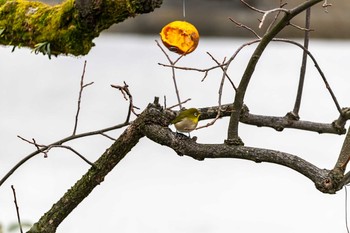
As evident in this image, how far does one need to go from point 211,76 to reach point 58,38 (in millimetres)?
1710

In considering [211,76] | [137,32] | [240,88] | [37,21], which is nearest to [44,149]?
[37,21]

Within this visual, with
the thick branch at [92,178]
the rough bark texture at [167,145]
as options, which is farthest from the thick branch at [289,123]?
the thick branch at [92,178]

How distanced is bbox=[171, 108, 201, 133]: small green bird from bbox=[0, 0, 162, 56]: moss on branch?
0.51 feet

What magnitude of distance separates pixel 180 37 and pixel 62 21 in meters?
0.20

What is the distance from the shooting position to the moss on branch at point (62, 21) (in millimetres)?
1001

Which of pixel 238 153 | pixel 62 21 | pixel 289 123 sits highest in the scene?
pixel 62 21

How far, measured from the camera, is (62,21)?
42.4 inches

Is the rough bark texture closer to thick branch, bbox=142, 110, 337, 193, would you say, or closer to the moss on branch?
thick branch, bbox=142, 110, 337, 193

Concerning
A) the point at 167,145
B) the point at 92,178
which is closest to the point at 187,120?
the point at 167,145

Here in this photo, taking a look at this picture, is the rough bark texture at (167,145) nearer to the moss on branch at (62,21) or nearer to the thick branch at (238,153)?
the thick branch at (238,153)

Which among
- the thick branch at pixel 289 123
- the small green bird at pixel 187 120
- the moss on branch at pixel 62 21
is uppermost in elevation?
the moss on branch at pixel 62 21

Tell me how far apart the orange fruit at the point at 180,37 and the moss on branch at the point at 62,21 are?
0.04m

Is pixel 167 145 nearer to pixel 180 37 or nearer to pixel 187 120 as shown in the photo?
pixel 187 120

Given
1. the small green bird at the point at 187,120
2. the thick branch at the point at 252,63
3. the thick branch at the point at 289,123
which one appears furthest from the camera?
the thick branch at the point at 289,123
